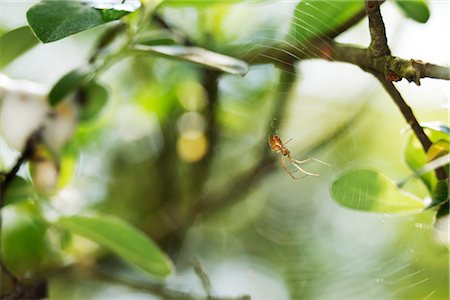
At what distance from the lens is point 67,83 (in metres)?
0.61

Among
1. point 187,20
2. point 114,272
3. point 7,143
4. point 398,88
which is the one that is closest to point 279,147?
point 398,88

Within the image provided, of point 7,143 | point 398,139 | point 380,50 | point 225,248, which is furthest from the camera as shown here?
point 225,248

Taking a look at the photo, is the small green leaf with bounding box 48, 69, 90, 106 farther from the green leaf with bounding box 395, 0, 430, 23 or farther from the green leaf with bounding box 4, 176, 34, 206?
the green leaf with bounding box 395, 0, 430, 23

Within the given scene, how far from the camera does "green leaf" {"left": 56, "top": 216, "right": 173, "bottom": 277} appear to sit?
24.7 inches

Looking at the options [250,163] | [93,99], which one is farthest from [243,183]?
[93,99]

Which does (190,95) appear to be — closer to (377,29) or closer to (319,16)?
(319,16)

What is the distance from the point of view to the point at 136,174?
1.10 metres

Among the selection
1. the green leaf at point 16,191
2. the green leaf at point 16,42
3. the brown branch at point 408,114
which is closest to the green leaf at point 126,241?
the green leaf at point 16,191

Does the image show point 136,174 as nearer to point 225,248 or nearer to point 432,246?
point 225,248

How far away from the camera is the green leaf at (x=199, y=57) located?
0.53 m

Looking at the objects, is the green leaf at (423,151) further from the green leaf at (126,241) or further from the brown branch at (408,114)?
the green leaf at (126,241)

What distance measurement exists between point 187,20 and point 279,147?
0.41 m

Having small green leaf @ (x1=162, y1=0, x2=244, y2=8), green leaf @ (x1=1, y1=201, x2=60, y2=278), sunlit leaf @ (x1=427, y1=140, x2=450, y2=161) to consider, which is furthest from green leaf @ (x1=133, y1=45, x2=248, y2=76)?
green leaf @ (x1=1, y1=201, x2=60, y2=278)

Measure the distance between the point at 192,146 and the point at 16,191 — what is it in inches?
15.0
